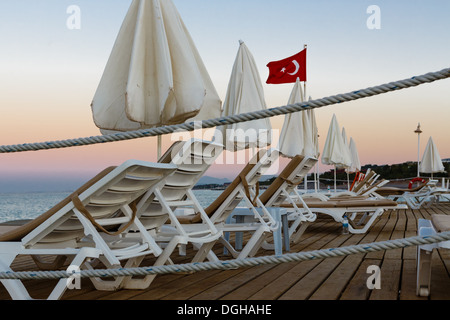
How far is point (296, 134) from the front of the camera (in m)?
9.05

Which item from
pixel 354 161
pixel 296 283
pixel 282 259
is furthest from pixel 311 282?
pixel 354 161

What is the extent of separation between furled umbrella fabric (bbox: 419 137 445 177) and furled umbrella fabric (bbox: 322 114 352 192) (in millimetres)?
7971

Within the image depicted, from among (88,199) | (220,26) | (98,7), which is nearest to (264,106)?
(88,199)

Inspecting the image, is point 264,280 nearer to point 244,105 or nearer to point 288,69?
point 244,105

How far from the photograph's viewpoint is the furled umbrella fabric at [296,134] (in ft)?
29.2

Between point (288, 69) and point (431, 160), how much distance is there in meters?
12.0

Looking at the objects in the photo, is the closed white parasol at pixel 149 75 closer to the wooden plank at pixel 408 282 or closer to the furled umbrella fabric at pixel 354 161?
the wooden plank at pixel 408 282

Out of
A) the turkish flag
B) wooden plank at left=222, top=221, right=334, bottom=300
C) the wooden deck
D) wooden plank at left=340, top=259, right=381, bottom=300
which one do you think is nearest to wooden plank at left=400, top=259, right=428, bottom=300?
the wooden deck

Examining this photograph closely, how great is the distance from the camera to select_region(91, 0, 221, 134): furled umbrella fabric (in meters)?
4.48

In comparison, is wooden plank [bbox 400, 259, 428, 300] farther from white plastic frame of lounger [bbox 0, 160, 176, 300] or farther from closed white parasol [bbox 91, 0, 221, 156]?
closed white parasol [bbox 91, 0, 221, 156]

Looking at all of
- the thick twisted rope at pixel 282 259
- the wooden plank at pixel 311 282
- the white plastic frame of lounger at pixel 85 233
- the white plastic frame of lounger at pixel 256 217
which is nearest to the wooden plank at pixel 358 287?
the wooden plank at pixel 311 282

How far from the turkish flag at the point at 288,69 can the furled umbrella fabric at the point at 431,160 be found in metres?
12.0
